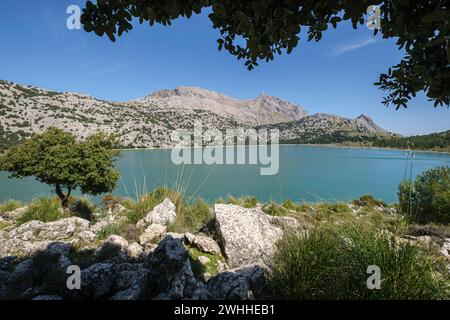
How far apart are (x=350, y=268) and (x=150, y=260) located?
224cm

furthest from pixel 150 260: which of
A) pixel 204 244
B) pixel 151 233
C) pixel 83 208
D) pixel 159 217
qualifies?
pixel 83 208

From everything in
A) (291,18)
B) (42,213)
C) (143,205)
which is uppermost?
(291,18)

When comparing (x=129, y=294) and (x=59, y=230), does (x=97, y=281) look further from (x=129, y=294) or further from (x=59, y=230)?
(x=59, y=230)

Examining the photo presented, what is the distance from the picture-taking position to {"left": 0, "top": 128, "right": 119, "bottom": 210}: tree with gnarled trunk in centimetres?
1012

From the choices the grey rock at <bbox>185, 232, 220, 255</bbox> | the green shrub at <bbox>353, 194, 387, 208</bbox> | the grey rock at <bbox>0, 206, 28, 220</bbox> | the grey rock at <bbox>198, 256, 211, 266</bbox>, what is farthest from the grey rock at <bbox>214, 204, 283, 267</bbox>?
the green shrub at <bbox>353, 194, 387, 208</bbox>

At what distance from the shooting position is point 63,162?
33.0ft

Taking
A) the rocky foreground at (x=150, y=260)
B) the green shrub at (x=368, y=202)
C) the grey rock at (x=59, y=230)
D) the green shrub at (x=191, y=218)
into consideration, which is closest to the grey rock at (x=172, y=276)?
the rocky foreground at (x=150, y=260)

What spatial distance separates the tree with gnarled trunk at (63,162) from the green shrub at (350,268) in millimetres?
10002

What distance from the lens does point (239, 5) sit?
1614 mm

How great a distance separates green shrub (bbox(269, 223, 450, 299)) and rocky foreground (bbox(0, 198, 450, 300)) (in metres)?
0.22

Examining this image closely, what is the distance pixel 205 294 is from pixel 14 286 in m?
2.38
